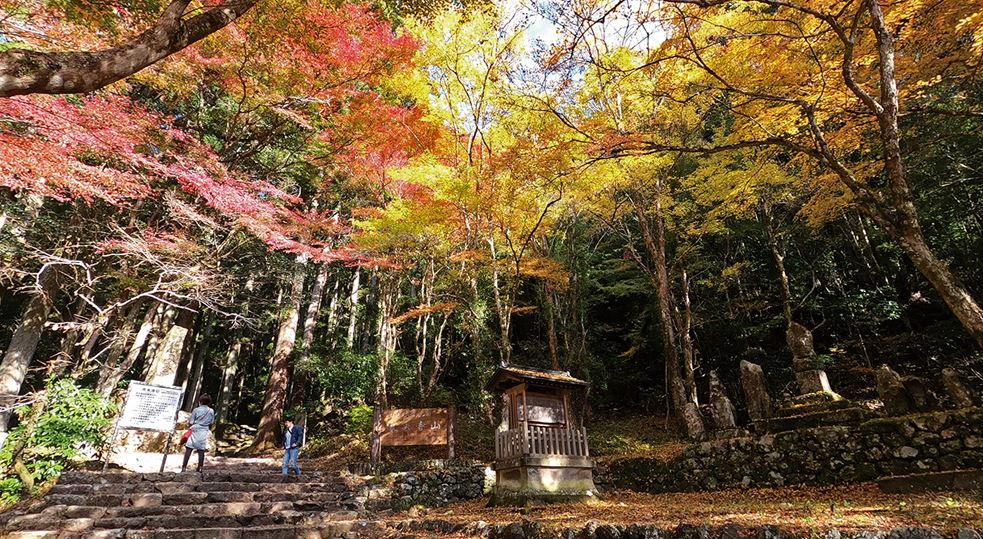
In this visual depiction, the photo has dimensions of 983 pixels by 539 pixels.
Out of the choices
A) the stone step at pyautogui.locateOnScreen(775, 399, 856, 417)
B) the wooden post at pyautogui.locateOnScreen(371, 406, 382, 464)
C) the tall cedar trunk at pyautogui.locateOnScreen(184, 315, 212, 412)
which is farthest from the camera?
the tall cedar trunk at pyautogui.locateOnScreen(184, 315, 212, 412)

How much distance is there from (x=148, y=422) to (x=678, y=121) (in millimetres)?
15587

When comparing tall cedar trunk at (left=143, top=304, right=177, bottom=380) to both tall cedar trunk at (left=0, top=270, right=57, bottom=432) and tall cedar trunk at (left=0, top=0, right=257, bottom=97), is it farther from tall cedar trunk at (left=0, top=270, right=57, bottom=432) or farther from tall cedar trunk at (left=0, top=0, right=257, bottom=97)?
tall cedar trunk at (left=0, top=0, right=257, bottom=97)

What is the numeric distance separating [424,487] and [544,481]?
2819 mm

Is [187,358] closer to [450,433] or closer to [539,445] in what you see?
[450,433]

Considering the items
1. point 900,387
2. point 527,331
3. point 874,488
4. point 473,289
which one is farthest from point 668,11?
point 527,331

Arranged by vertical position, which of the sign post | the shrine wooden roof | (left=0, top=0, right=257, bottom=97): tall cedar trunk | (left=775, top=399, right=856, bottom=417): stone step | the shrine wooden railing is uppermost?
(left=0, top=0, right=257, bottom=97): tall cedar trunk

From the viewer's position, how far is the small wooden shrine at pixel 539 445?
828cm

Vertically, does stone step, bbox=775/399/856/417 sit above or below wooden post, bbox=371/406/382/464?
above

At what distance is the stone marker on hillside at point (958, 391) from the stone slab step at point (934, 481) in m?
1.74

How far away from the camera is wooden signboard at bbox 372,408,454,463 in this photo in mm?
10289

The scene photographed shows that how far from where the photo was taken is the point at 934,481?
5648mm

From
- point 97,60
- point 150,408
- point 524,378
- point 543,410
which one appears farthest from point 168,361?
point 97,60

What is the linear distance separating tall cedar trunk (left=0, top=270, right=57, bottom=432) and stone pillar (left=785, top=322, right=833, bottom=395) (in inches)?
696

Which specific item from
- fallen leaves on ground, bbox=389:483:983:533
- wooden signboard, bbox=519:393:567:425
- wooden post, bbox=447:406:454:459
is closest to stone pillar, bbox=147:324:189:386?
wooden post, bbox=447:406:454:459
